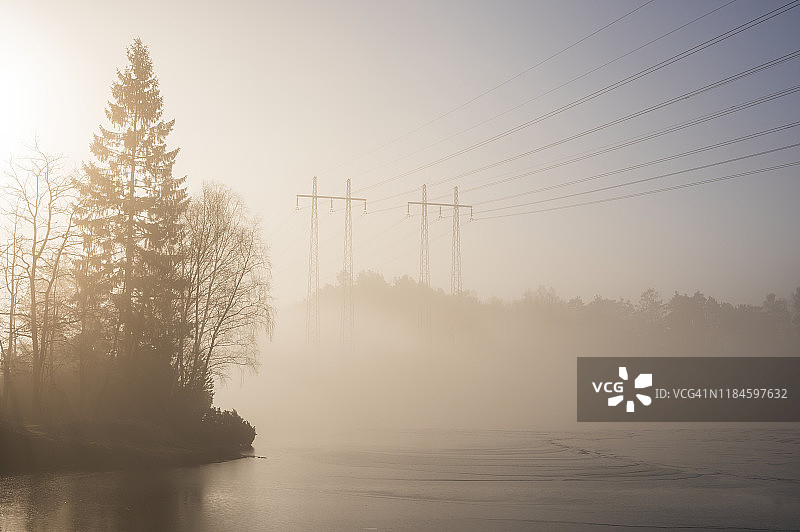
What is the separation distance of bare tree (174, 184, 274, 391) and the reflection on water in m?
8.98

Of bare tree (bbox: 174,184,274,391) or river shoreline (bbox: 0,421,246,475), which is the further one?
bare tree (bbox: 174,184,274,391)

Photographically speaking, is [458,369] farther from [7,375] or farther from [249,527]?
[249,527]

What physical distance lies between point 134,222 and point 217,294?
8.49 metres

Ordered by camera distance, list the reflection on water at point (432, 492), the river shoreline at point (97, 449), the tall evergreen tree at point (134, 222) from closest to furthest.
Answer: the reflection on water at point (432, 492)
the river shoreline at point (97, 449)
the tall evergreen tree at point (134, 222)

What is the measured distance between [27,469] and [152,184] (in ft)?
85.7

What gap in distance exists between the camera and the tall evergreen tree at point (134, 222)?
5594 centimetres

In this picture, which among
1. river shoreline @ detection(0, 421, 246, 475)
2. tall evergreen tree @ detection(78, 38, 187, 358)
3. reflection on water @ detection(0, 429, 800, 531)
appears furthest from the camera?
tall evergreen tree @ detection(78, 38, 187, 358)

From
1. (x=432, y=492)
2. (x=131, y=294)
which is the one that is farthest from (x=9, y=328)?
(x=432, y=492)

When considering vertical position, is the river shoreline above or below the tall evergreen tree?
below

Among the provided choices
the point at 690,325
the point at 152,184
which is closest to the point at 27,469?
the point at 152,184

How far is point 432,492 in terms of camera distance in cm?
3453

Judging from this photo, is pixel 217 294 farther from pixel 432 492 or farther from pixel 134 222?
pixel 432 492

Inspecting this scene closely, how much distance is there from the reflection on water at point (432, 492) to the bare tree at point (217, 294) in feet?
29.5

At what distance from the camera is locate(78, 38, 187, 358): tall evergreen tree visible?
55.9m
